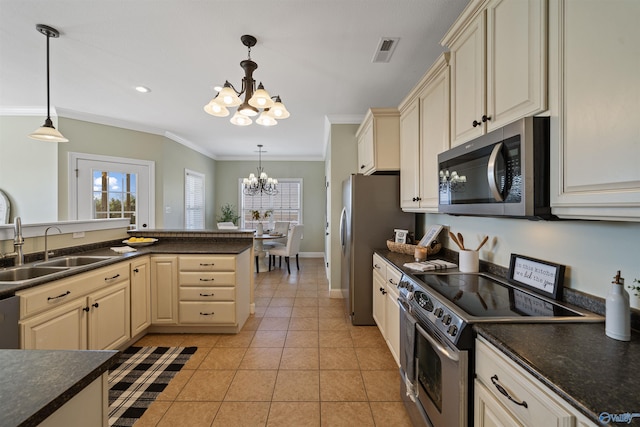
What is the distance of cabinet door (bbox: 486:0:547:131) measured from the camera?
108 centimetres

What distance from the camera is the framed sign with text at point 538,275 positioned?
132cm

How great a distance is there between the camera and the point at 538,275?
4.74 feet

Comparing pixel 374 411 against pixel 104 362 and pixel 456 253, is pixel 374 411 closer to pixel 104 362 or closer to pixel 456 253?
pixel 456 253

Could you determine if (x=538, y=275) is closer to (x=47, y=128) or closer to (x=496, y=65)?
(x=496, y=65)

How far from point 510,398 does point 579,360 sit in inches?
9.2

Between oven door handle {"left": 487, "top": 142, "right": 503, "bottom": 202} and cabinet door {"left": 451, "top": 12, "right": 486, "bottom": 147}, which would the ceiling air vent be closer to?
cabinet door {"left": 451, "top": 12, "right": 486, "bottom": 147}

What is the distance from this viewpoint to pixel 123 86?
3.14 m

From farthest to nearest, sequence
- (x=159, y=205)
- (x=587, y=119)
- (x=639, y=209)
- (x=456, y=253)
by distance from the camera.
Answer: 1. (x=159, y=205)
2. (x=456, y=253)
3. (x=587, y=119)
4. (x=639, y=209)

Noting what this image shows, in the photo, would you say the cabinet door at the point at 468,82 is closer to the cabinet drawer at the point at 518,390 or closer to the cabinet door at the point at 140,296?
the cabinet drawer at the point at 518,390

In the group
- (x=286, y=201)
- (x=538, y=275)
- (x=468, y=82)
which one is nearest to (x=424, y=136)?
(x=468, y=82)

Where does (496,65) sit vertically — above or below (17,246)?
above

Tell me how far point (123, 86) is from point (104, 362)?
135 inches

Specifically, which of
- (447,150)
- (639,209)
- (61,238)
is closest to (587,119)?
(639,209)

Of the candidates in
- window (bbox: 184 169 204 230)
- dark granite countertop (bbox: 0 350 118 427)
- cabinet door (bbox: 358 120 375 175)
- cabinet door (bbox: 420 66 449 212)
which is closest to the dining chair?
window (bbox: 184 169 204 230)
